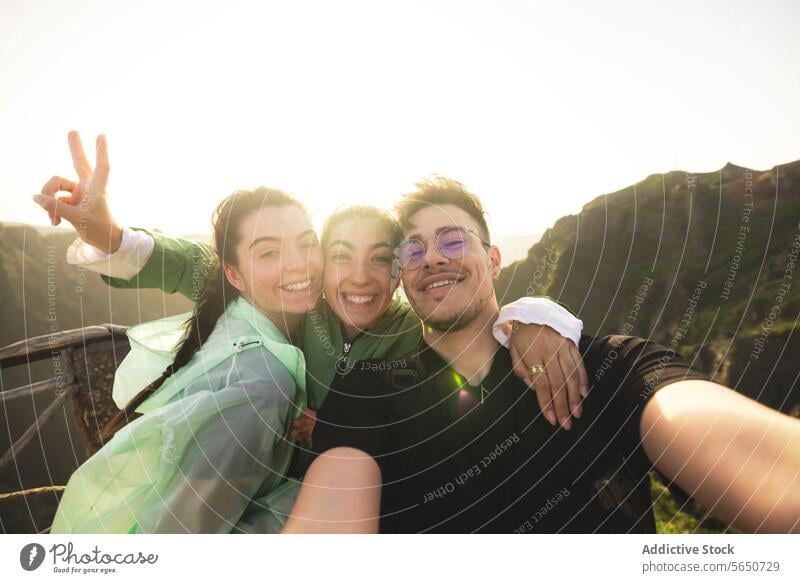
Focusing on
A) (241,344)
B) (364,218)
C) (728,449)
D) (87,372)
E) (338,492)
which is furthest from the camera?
(87,372)

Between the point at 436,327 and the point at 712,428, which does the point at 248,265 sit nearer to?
the point at 436,327

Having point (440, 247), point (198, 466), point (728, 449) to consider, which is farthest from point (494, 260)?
point (198, 466)

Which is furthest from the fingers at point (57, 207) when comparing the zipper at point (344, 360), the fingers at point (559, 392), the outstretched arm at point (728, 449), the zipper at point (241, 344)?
the outstretched arm at point (728, 449)

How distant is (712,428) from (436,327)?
59cm

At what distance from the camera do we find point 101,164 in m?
1.10

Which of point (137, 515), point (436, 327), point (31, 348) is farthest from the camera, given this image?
point (31, 348)

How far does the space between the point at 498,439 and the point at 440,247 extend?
0.46 meters

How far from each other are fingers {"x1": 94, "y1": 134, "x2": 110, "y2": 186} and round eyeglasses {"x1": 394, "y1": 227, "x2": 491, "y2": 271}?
68cm

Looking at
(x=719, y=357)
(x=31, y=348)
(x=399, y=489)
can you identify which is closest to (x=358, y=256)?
(x=399, y=489)

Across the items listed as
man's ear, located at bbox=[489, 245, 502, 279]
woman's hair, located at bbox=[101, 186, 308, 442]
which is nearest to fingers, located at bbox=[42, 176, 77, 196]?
woman's hair, located at bbox=[101, 186, 308, 442]

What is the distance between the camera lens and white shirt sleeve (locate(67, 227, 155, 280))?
1209mm

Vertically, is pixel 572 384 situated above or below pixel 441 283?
below

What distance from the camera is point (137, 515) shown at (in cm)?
105

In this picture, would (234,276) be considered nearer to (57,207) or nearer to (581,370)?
(57,207)
